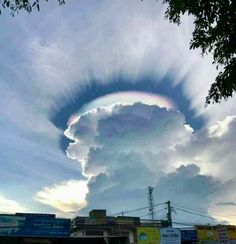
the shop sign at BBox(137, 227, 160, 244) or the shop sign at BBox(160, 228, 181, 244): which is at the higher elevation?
the shop sign at BBox(137, 227, 160, 244)

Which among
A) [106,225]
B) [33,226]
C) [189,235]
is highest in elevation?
[106,225]

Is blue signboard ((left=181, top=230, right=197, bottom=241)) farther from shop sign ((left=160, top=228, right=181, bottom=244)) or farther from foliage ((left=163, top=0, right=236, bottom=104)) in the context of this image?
foliage ((left=163, top=0, right=236, bottom=104))

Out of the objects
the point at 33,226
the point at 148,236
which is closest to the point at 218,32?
the point at 33,226

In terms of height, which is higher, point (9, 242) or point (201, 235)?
point (201, 235)

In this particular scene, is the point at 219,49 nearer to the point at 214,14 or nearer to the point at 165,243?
the point at 214,14

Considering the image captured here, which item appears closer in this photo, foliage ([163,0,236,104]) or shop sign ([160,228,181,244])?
foliage ([163,0,236,104])

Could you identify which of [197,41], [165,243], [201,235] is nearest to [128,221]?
[201,235]

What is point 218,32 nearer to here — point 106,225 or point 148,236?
point 148,236

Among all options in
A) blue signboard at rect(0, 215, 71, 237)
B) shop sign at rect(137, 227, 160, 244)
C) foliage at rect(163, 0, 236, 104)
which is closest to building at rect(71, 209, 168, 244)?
shop sign at rect(137, 227, 160, 244)
